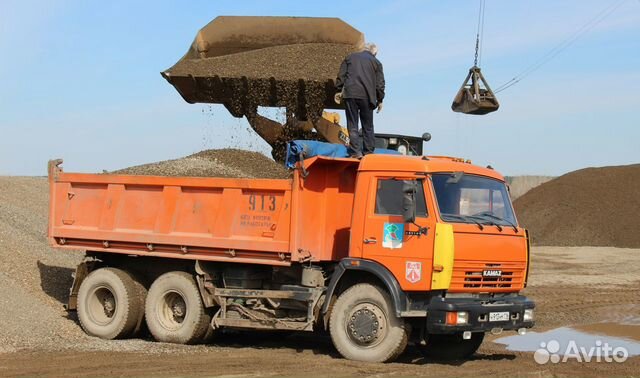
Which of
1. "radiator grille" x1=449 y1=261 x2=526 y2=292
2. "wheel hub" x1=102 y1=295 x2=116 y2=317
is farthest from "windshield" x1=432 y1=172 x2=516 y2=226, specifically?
"wheel hub" x1=102 y1=295 x2=116 y2=317

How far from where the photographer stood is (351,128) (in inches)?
423

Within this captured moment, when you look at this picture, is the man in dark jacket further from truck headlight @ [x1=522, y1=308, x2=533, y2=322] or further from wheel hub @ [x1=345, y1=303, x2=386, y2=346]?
truck headlight @ [x1=522, y1=308, x2=533, y2=322]

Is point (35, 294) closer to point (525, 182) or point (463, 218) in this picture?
point (463, 218)

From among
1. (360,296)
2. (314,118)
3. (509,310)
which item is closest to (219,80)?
(314,118)

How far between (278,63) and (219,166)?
226 centimetres

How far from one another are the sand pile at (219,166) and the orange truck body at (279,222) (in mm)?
970

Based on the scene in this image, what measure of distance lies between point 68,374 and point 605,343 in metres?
7.31

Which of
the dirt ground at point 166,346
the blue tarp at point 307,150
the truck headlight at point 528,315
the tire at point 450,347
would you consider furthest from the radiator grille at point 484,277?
the blue tarp at point 307,150

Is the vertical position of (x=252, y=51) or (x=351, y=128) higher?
(x=252, y=51)

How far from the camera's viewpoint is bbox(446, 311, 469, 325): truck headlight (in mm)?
9016

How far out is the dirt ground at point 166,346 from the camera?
9.00 m

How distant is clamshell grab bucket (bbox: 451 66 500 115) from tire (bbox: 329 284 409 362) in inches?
224

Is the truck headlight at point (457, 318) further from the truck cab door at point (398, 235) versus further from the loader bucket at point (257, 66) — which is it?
the loader bucket at point (257, 66)

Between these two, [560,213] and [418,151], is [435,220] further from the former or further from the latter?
[560,213]
